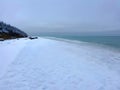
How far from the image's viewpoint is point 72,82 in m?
7.66

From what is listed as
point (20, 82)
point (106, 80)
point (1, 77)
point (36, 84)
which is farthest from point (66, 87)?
point (1, 77)

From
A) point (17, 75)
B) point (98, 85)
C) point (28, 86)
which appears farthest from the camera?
point (17, 75)

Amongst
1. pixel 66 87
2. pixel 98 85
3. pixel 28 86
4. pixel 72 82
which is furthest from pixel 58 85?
pixel 98 85

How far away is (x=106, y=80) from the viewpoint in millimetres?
8438

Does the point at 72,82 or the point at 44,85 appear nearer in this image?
the point at 44,85

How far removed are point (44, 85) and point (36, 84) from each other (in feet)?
1.29

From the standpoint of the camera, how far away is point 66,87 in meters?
6.98

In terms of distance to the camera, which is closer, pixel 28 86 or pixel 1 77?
pixel 28 86

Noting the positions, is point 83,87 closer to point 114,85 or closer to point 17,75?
point 114,85

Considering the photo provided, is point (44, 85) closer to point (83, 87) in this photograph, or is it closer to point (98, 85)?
point (83, 87)

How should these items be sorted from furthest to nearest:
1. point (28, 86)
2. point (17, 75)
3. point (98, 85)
A: 1. point (17, 75)
2. point (98, 85)
3. point (28, 86)

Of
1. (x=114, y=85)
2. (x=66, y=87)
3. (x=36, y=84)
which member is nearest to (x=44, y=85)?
(x=36, y=84)

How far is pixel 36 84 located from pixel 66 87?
146 cm

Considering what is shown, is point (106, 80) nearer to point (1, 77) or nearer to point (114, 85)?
point (114, 85)
